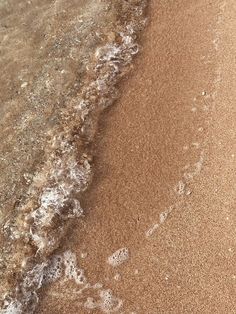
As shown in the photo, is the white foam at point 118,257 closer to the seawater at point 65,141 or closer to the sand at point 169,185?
the sand at point 169,185

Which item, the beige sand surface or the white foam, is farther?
the white foam

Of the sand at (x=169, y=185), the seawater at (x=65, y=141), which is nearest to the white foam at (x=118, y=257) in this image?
the sand at (x=169, y=185)

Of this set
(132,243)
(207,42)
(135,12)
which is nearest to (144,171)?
(132,243)

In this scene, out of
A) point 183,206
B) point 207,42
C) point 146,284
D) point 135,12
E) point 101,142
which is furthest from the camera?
point 135,12

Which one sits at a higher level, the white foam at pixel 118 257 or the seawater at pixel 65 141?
the seawater at pixel 65 141

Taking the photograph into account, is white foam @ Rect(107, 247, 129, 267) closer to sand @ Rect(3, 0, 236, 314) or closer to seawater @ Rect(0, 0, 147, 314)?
sand @ Rect(3, 0, 236, 314)

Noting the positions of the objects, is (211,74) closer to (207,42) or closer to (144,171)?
(207,42)

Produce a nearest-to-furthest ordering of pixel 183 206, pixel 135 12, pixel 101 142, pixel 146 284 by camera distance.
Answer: pixel 146 284
pixel 183 206
pixel 101 142
pixel 135 12

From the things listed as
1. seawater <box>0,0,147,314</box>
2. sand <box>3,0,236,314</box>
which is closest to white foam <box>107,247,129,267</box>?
sand <box>3,0,236,314</box>
